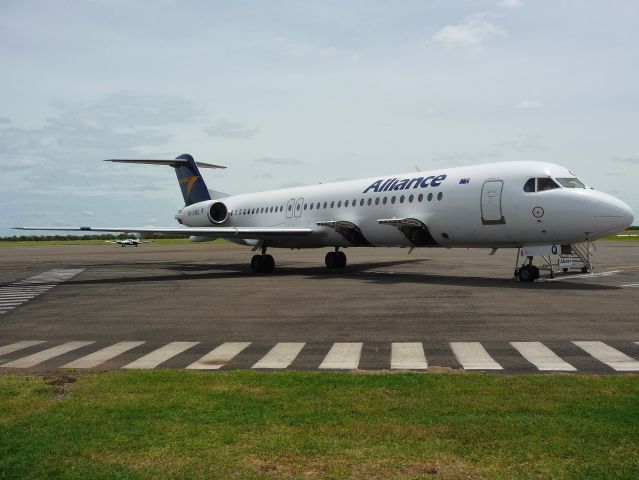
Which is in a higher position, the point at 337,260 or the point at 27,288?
the point at 337,260

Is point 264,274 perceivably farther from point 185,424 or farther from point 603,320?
point 185,424

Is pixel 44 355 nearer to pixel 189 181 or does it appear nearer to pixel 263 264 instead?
pixel 263 264

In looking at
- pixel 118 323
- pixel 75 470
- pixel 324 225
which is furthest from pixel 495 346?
pixel 324 225

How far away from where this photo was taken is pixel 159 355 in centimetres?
1012

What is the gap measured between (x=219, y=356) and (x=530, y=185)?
50.1ft

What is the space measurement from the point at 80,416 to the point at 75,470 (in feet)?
5.03

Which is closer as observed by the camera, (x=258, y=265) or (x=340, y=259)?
(x=258, y=265)

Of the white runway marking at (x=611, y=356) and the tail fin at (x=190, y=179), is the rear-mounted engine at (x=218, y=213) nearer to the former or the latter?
the tail fin at (x=190, y=179)

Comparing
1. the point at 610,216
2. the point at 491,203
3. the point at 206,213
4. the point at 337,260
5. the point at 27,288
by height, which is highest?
the point at 206,213

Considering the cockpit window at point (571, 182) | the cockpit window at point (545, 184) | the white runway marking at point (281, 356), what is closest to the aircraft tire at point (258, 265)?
the cockpit window at point (545, 184)

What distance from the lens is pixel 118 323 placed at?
14.2 m

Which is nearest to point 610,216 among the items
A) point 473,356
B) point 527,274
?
point 527,274

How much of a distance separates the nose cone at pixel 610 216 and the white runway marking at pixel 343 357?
12.8 metres

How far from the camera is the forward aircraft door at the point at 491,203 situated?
22.5 meters
